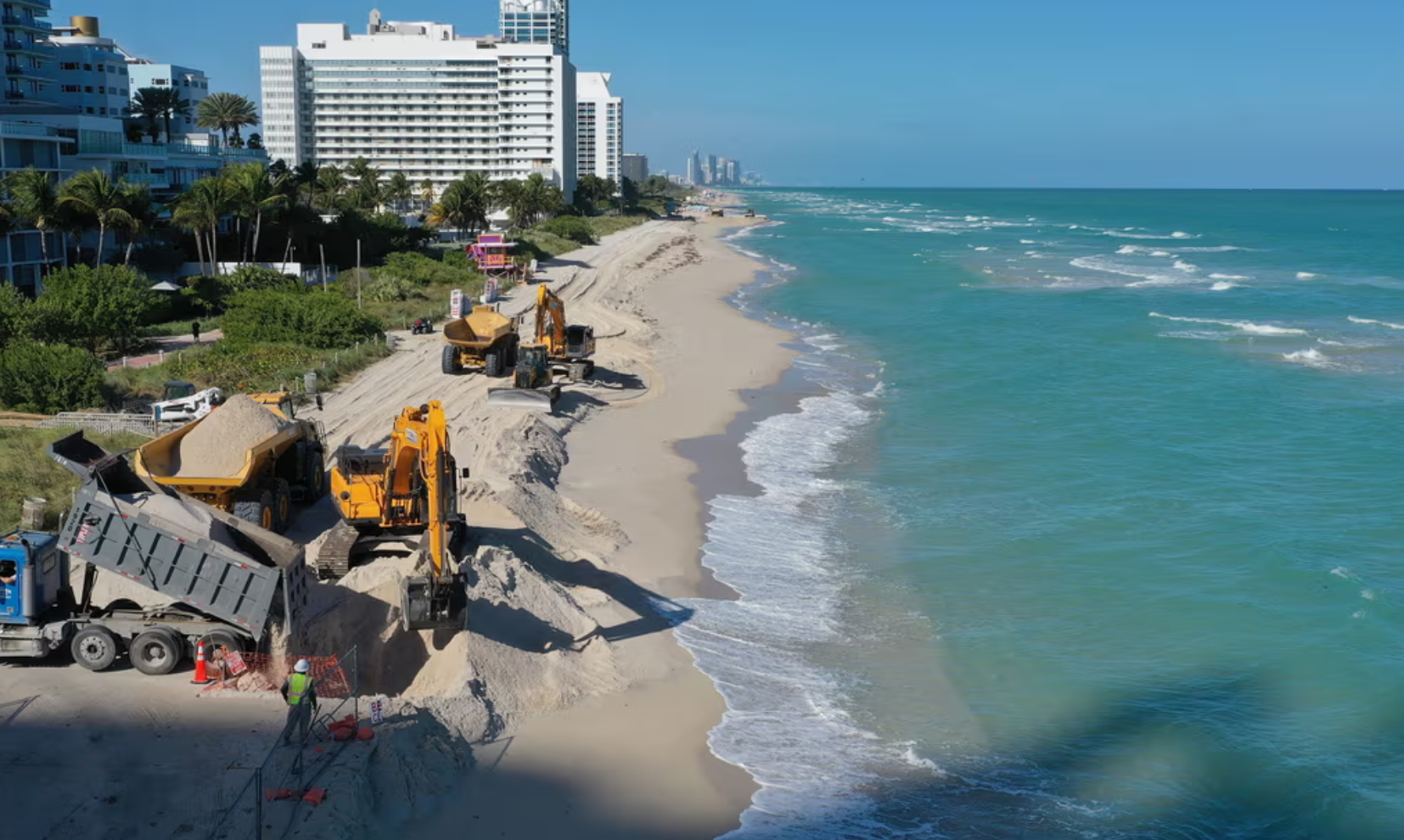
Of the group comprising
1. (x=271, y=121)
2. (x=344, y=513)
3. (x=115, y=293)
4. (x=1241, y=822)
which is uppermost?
(x=271, y=121)

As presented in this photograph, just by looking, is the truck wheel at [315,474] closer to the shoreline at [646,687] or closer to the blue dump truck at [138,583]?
the shoreline at [646,687]

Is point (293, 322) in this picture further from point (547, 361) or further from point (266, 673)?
point (266, 673)

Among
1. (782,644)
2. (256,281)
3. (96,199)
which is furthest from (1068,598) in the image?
(256,281)

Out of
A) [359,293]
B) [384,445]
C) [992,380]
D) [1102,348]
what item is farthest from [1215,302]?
[384,445]

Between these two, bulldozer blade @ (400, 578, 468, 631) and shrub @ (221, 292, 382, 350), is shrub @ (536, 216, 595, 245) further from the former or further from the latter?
bulldozer blade @ (400, 578, 468, 631)

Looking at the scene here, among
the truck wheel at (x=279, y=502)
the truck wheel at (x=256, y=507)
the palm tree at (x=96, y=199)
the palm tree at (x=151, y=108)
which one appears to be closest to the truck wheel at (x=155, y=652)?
the truck wheel at (x=256, y=507)

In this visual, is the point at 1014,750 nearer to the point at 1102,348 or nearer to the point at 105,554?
the point at 105,554

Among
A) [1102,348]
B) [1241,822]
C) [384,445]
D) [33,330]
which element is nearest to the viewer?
[1241,822]
